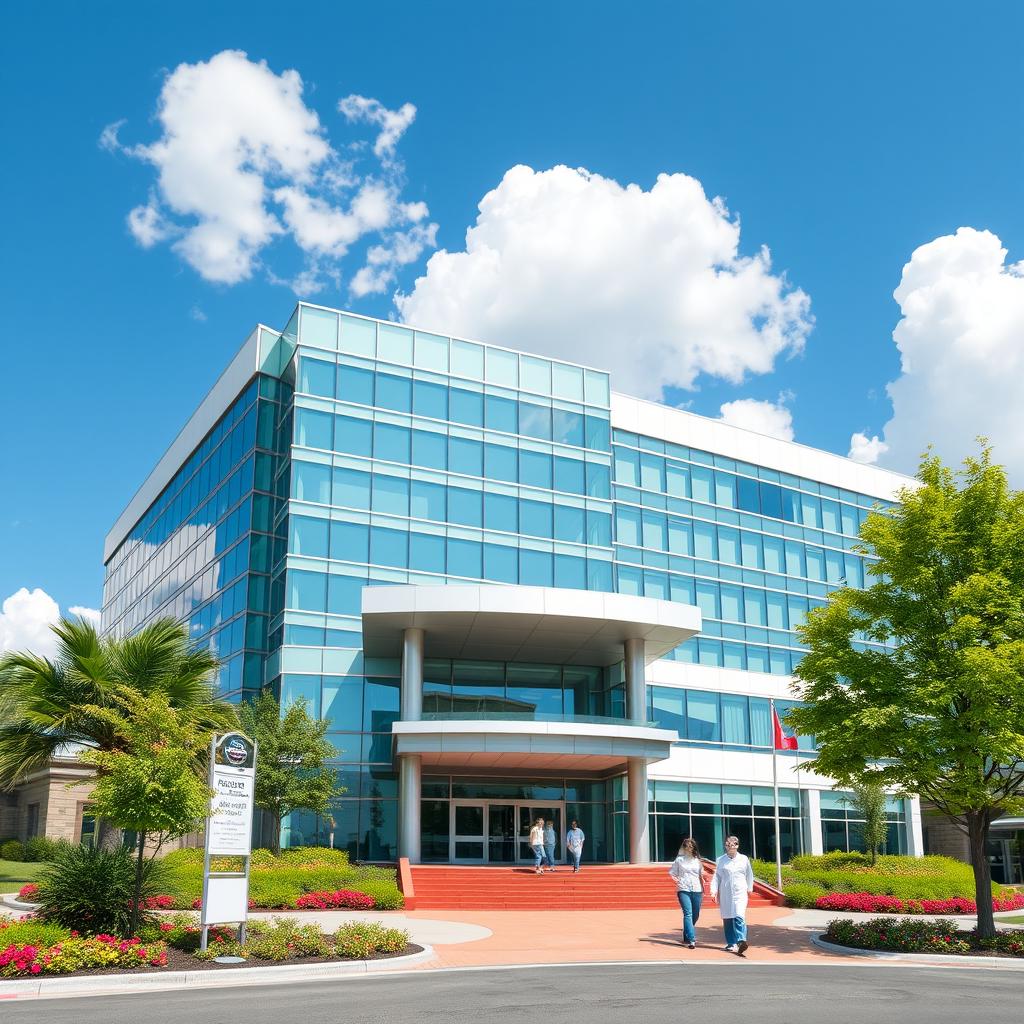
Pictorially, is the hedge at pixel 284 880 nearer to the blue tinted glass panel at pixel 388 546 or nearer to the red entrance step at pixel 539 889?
the red entrance step at pixel 539 889

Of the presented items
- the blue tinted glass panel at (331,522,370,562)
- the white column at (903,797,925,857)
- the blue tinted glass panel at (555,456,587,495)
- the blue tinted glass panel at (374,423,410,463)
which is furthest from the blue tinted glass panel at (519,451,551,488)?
the white column at (903,797,925,857)

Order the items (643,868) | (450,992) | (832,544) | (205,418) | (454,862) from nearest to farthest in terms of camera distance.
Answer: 1. (450,992)
2. (643,868)
3. (454,862)
4. (205,418)
5. (832,544)

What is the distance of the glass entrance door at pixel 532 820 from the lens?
34.6m

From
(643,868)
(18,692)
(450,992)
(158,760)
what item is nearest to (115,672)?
(18,692)

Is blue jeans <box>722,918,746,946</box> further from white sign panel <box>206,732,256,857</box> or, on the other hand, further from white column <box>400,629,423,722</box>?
white column <box>400,629,423,722</box>

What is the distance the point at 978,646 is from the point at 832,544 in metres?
30.7

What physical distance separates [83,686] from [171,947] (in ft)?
26.4

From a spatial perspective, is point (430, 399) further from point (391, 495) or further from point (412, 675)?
point (412, 675)

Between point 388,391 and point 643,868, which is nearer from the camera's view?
point 643,868

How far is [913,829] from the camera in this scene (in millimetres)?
44438

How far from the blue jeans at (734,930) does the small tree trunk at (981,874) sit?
4288 mm

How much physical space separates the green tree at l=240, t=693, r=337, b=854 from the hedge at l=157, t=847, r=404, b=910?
1569mm

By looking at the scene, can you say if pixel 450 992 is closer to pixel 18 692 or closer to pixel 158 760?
pixel 158 760

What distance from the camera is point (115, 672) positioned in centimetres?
2250
